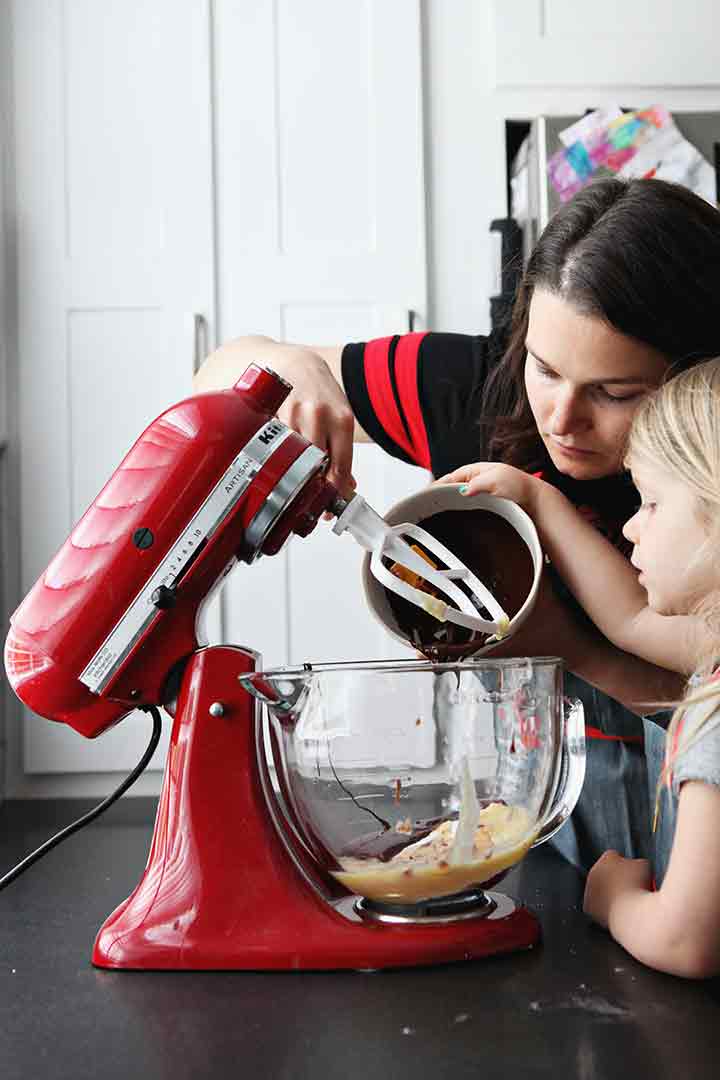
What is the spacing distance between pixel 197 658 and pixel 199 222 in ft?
6.46

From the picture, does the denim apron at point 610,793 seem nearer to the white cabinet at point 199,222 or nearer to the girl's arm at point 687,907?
the girl's arm at point 687,907

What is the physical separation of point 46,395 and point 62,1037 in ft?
7.01

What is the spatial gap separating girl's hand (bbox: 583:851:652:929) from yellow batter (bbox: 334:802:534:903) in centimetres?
7

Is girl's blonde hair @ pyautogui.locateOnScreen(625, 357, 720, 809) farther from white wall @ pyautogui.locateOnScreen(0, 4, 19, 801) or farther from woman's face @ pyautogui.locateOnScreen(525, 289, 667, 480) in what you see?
white wall @ pyautogui.locateOnScreen(0, 4, 19, 801)

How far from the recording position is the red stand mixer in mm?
737

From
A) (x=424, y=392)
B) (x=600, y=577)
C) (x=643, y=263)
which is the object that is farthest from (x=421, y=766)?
(x=424, y=392)

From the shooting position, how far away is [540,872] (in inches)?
37.4

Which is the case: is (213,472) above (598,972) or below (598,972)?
above

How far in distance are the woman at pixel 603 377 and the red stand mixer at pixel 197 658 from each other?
0.26 m

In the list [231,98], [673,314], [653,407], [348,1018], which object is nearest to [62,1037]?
[348,1018]

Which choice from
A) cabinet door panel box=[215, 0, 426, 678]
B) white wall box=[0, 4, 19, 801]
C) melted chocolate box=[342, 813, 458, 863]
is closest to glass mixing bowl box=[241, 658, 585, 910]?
melted chocolate box=[342, 813, 458, 863]

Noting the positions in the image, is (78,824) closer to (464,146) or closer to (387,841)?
(387,841)

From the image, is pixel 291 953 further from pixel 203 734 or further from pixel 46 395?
pixel 46 395

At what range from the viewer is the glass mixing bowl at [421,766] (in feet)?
2.26
